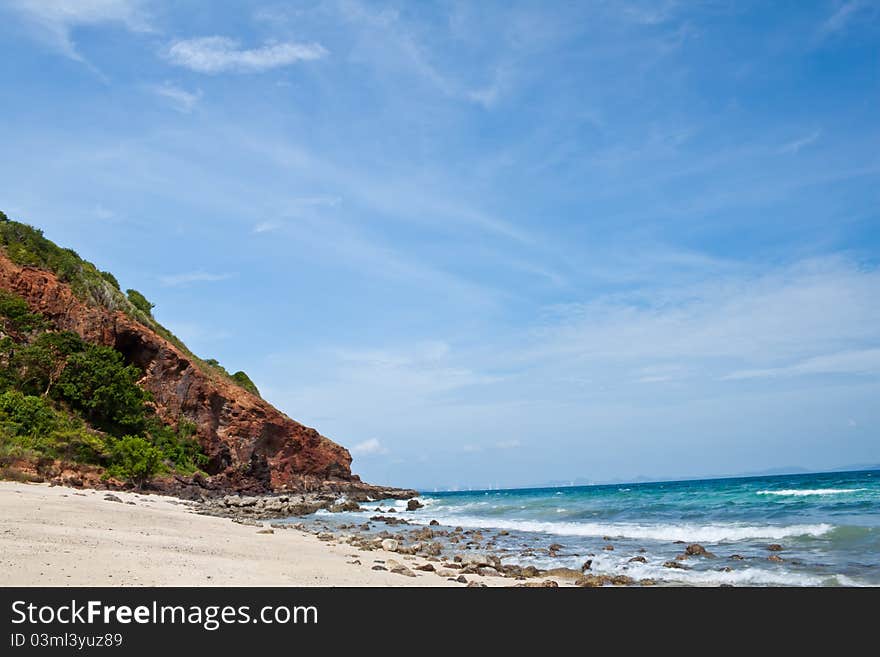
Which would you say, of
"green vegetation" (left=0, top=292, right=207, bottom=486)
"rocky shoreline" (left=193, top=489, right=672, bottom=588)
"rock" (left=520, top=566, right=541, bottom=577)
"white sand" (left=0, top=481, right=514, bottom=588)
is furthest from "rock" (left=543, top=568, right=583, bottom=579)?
"green vegetation" (left=0, top=292, right=207, bottom=486)

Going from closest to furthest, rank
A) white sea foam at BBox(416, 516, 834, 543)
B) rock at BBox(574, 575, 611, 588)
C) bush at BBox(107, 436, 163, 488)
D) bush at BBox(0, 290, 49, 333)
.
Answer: rock at BBox(574, 575, 611, 588), white sea foam at BBox(416, 516, 834, 543), bush at BBox(107, 436, 163, 488), bush at BBox(0, 290, 49, 333)

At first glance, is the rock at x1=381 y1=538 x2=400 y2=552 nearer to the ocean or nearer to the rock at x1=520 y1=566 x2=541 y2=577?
the ocean

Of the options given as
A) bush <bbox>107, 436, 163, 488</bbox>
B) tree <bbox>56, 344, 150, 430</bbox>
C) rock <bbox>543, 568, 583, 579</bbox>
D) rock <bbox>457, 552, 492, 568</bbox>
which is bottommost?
rock <bbox>543, 568, 583, 579</bbox>

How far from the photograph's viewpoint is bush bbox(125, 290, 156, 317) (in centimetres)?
4734

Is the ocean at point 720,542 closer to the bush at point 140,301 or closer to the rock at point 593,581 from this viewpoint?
the rock at point 593,581

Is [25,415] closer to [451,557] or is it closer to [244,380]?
[451,557]

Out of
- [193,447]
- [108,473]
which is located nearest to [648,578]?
[108,473]

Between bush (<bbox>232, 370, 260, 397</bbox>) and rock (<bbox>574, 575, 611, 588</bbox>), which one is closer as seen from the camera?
rock (<bbox>574, 575, 611, 588</bbox>)

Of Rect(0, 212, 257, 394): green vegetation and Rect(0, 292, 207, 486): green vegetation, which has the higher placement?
Rect(0, 212, 257, 394): green vegetation

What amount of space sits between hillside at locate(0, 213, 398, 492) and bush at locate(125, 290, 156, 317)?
0.25 meters

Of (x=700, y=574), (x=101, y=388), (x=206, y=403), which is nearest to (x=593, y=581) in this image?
(x=700, y=574)

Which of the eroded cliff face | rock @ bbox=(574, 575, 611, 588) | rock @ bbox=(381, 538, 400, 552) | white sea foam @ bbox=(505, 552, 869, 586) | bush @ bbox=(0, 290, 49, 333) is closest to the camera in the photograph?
rock @ bbox=(574, 575, 611, 588)
